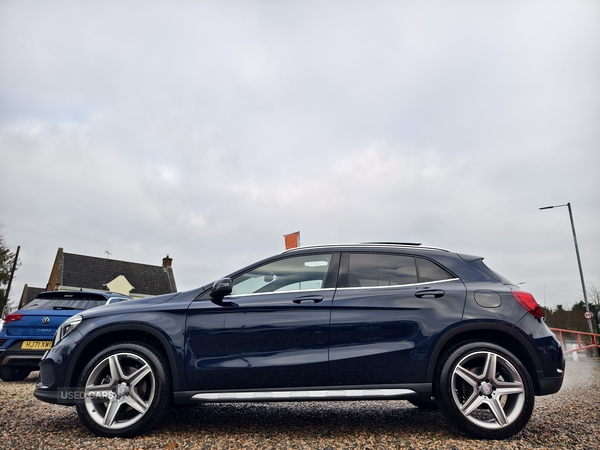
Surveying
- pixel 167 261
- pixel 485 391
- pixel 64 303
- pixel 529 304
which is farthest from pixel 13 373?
pixel 167 261

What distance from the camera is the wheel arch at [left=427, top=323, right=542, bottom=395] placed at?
A: 384 centimetres

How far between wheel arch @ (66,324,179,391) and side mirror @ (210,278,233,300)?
569 millimetres

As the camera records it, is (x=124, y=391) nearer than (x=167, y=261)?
Yes

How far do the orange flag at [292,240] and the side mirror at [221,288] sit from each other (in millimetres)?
4131

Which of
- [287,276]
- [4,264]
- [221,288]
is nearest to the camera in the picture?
[221,288]

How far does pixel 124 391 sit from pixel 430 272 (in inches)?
112

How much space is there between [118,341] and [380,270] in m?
2.46

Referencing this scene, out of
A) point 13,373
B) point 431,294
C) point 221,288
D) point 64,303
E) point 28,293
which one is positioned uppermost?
point 28,293

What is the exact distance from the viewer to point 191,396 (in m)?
3.83

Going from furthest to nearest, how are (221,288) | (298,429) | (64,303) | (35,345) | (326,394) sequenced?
(64,303) < (35,345) < (298,429) < (221,288) < (326,394)

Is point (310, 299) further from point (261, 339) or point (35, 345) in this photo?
point (35, 345)

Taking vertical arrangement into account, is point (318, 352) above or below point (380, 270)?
below

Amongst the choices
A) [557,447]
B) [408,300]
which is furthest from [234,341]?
[557,447]

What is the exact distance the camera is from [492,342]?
3.98m
